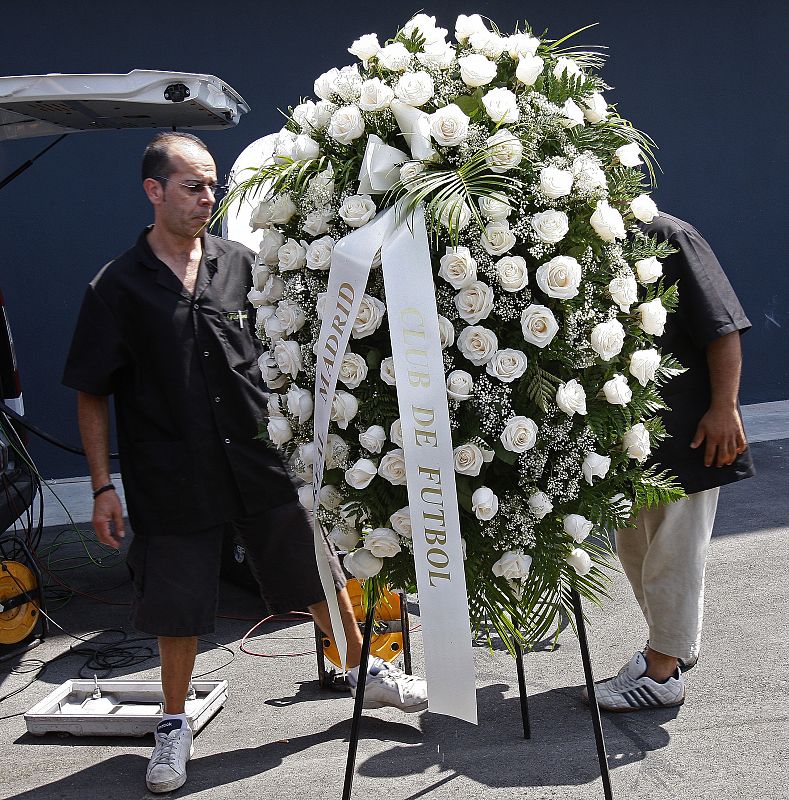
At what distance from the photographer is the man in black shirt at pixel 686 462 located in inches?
125

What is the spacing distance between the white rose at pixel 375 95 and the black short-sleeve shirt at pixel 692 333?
1.14 metres

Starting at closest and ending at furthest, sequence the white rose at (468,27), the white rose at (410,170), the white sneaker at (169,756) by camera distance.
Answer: the white rose at (410,170) → the white rose at (468,27) → the white sneaker at (169,756)

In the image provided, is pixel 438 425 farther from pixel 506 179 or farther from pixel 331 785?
pixel 331 785

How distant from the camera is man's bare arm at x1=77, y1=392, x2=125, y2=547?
3.39 metres

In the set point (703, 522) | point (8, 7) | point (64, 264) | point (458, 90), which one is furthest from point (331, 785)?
point (8, 7)

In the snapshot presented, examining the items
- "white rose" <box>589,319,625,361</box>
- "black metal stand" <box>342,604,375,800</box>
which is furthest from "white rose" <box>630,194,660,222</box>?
"black metal stand" <box>342,604,375,800</box>

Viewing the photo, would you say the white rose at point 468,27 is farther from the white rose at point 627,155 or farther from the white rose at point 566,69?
the white rose at point 627,155

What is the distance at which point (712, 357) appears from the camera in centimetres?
321

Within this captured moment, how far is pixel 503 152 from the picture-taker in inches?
87.4

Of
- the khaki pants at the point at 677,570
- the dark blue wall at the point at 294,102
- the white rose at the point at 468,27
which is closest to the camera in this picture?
the white rose at the point at 468,27

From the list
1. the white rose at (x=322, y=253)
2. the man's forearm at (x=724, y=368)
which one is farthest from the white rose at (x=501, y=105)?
the man's forearm at (x=724, y=368)

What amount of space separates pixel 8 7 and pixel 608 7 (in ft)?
15.6

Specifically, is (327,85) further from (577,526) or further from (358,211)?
(577,526)

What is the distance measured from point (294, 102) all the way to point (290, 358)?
574 centimetres
